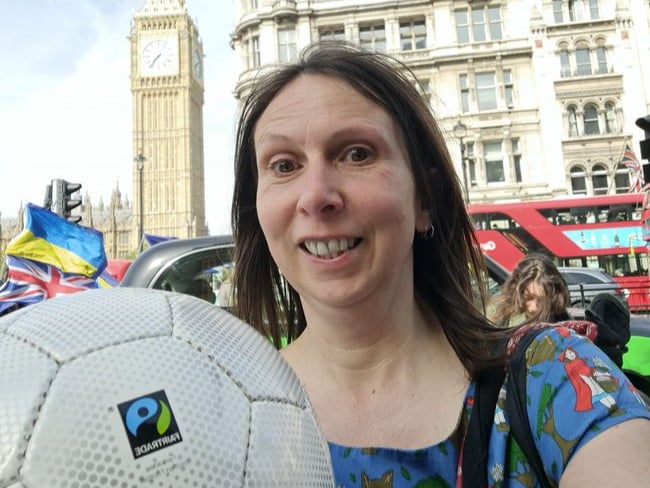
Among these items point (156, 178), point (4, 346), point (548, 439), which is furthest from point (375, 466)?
point (156, 178)

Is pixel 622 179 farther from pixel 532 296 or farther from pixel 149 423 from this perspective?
pixel 149 423

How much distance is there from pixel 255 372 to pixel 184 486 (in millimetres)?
226

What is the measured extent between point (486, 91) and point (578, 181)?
6.42 metres

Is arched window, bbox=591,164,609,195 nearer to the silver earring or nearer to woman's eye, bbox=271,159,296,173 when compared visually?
the silver earring

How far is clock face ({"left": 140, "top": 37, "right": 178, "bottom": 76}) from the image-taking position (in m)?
78.0

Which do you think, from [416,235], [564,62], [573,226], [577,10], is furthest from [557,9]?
[416,235]

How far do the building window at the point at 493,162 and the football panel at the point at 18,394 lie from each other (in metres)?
26.9

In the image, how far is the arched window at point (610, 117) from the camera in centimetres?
2511

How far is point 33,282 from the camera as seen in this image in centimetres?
658

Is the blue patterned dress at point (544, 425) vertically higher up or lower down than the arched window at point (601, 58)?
lower down

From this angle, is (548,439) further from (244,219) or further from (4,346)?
(244,219)

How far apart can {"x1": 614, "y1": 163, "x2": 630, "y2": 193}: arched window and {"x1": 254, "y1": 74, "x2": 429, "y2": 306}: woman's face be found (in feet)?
87.7

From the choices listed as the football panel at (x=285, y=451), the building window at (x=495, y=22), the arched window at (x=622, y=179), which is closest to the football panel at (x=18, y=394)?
the football panel at (x=285, y=451)

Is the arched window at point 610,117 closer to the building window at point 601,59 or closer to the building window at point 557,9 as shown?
the building window at point 601,59
